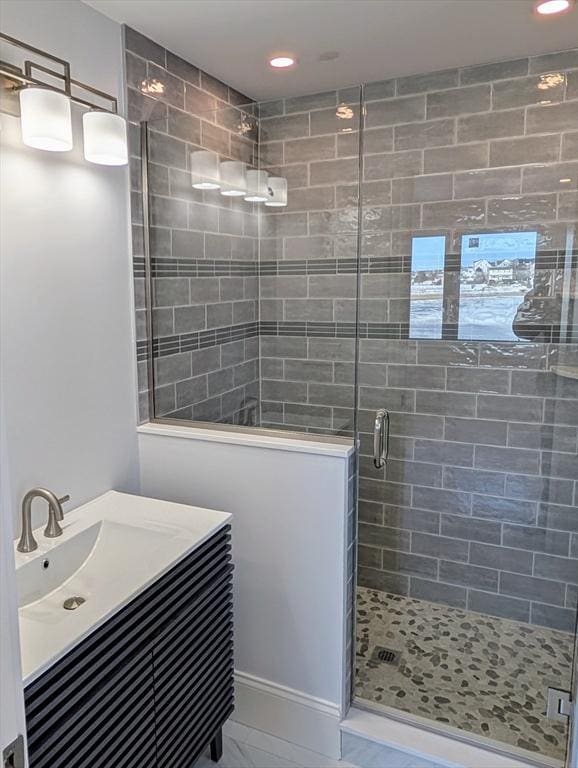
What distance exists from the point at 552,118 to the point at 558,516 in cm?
185

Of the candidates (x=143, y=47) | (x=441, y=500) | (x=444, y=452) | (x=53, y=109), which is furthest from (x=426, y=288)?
(x=53, y=109)

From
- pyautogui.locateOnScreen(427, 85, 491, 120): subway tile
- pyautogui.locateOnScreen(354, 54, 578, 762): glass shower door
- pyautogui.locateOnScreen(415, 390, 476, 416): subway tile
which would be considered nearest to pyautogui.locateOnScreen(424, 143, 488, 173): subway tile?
pyautogui.locateOnScreen(354, 54, 578, 762): glass shower door

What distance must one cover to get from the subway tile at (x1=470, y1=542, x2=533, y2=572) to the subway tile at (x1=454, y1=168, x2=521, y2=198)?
5.79ft

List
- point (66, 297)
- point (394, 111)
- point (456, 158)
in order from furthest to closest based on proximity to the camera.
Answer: point (394, 111) → point (456, 158) → point (66, 297)

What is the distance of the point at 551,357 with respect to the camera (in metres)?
2.65

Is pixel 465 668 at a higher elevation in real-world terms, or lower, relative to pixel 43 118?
lower

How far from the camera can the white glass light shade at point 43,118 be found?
1626 mm

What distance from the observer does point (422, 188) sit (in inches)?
110

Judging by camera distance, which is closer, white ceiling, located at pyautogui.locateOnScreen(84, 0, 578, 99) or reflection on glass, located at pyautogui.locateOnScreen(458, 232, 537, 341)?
white ceiling, located at pyautogui.locateOnScreen(84, 0, 578, 99)

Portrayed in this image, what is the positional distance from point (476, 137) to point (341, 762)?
2737mm

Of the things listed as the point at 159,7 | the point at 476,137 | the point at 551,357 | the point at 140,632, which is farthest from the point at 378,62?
the point at 140,632

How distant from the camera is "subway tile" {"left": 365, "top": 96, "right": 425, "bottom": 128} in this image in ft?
9.01

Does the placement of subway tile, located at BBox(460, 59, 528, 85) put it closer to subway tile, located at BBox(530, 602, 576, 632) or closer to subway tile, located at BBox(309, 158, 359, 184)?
subway tile, located at BBox(309, 158, 359, 184)

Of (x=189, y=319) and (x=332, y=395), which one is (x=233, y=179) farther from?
(x=332, y=395)
